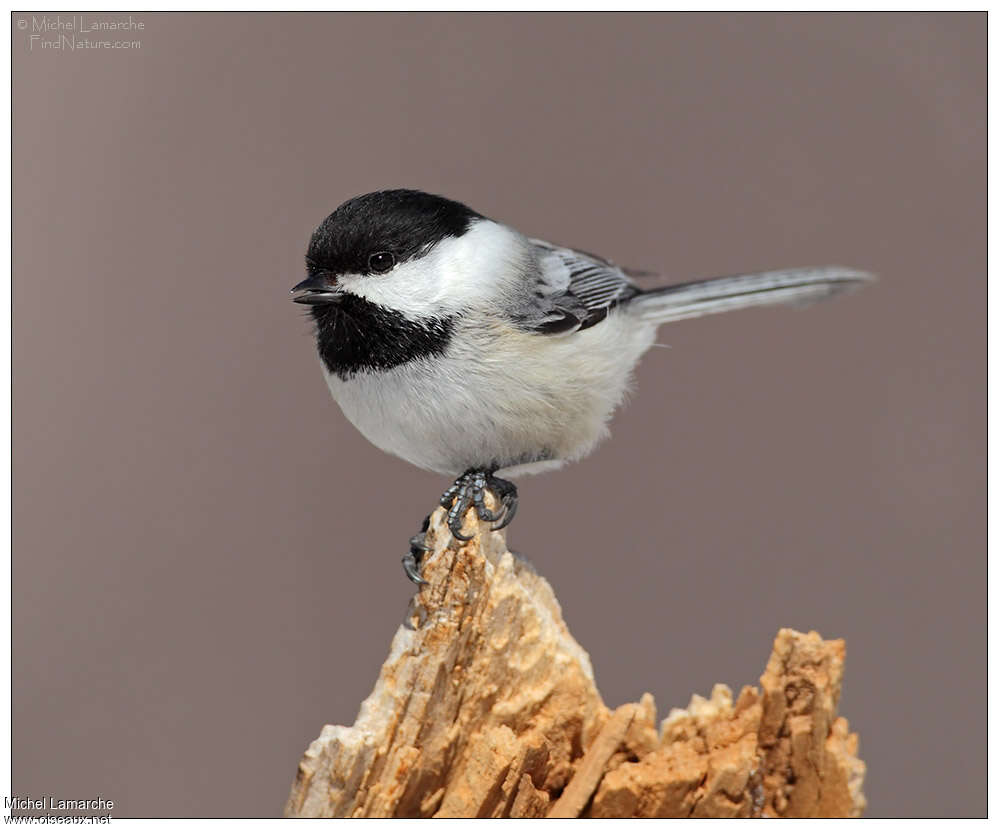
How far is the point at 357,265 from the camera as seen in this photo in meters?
1.63

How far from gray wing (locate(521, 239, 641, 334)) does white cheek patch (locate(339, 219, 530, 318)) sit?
0.08 m

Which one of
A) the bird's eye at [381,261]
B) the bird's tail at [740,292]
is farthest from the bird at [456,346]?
the bird's tail at [740,292]

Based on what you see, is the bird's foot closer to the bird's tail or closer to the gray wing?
the gray wing

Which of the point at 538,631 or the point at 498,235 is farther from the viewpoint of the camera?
the point at 498,235

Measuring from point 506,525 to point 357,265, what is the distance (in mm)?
516

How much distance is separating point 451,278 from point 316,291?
0.23 metres

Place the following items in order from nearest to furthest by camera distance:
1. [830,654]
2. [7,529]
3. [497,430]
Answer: [830,654] < [497,430] < [7,529]

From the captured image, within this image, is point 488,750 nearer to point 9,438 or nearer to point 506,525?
point 506,525

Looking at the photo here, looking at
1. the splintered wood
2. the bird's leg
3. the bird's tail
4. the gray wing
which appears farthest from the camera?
the bird's tail

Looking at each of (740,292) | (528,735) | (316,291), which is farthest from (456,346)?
(740,292)

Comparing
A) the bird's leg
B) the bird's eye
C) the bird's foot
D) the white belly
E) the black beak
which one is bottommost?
the bird's leg

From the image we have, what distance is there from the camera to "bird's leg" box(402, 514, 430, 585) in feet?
5.63

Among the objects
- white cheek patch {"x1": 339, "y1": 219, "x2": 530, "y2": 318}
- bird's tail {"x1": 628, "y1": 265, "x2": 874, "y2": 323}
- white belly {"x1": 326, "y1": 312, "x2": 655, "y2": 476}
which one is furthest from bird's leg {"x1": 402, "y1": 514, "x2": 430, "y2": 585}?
bird's tail {"x1": 628, "y1": 265, "x2": 874, "y2": 323}
